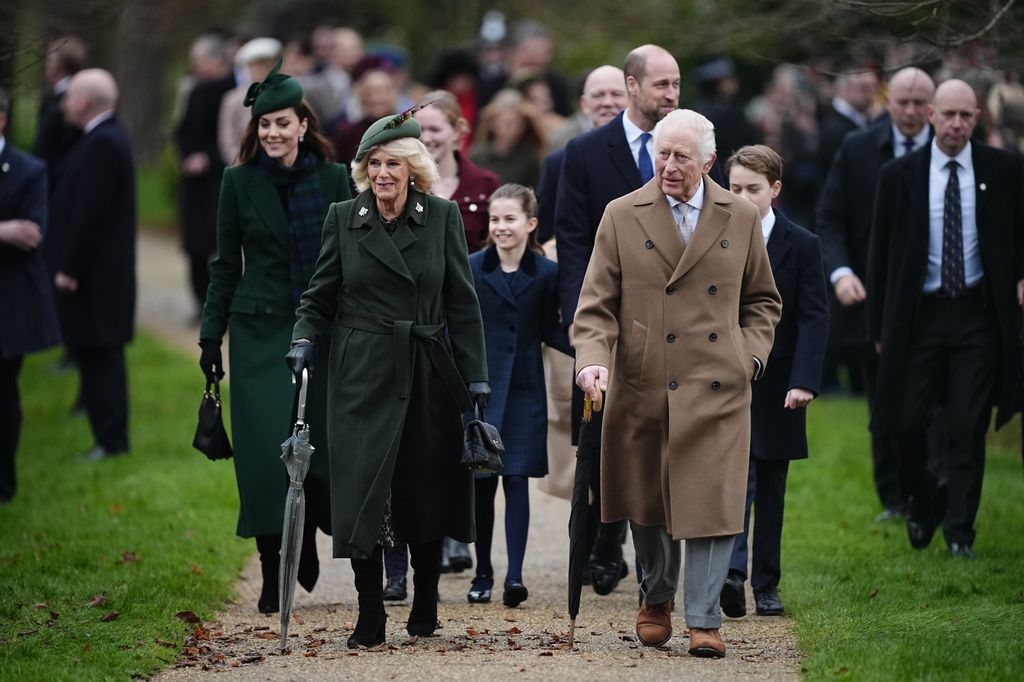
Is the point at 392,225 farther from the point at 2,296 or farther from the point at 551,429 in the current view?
the point at 2,296

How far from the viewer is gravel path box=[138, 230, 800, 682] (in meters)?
6.60

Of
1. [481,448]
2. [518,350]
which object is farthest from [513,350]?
[481,448]

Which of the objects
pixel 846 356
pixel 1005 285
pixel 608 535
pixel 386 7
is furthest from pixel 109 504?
pixel 386 7

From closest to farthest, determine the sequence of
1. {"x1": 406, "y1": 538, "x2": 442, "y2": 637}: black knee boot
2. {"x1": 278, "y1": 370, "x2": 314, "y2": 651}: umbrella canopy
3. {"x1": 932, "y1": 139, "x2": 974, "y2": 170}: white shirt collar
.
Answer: {"x1": 278, "y1": 370, "x2": 314, "y2": 651}: umbrella canopy → {"x1": 406, "y1": 538, "x2": 442, "y2": 637}: black knee boot → {"x1": 932, "y1": 139, "x2": 974, "y2": 170}: white shirt collar

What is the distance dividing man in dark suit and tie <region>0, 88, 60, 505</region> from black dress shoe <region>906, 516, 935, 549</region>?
5.18 meters

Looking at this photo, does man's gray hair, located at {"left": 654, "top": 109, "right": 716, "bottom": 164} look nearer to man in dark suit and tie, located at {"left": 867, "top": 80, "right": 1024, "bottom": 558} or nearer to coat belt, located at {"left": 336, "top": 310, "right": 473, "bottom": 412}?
coat belt, located at {"left": 336, "top": 310, "right": 473, "bottom": 412}

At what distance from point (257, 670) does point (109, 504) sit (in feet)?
14.0

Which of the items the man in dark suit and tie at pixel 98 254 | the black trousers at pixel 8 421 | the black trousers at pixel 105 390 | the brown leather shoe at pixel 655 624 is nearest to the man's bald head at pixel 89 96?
the man in dark suit and tie at pixel 98 254

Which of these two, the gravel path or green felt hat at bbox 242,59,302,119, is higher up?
green felt hat at bbox 242,59,302,119

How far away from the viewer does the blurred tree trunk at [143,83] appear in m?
31.3

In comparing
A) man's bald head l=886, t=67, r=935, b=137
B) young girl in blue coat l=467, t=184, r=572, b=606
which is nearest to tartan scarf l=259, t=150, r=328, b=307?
young girl in blue coat l=467, t=184, r=572, b=606

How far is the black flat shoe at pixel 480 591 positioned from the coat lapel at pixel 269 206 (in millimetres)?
1783

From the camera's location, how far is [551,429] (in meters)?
9.13

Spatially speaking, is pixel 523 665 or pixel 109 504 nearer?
pixel 523 665
